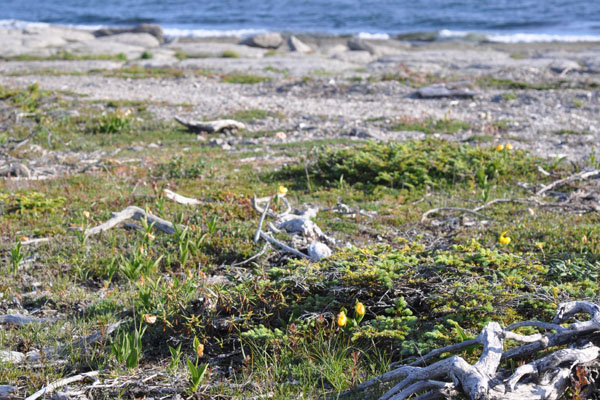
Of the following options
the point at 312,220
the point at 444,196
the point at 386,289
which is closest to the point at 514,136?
the point at 444,196

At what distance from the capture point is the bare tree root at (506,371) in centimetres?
309

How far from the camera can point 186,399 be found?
385cm

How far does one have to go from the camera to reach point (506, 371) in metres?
3.53

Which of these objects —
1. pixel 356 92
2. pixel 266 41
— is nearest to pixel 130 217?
pixel 356 92

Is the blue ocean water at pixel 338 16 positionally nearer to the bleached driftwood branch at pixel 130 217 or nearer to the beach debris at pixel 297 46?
the beach debris at pixel 297 46

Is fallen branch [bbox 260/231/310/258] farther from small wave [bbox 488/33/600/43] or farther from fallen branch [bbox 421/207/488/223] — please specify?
small wave [bbox 488/33/600/43]

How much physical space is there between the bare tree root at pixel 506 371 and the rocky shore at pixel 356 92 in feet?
27.3

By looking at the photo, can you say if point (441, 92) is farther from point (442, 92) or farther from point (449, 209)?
point (449, 209)

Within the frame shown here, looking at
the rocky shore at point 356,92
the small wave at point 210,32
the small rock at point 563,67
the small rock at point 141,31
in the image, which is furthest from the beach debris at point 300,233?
the small wave at point 210,32

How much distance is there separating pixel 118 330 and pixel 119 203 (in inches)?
164

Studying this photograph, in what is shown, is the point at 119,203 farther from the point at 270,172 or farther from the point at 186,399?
the point at 186,399

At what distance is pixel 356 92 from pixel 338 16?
152 ft

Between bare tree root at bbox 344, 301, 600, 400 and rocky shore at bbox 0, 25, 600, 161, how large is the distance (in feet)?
27.3

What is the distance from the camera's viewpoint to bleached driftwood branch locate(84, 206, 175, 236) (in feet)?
23.0
